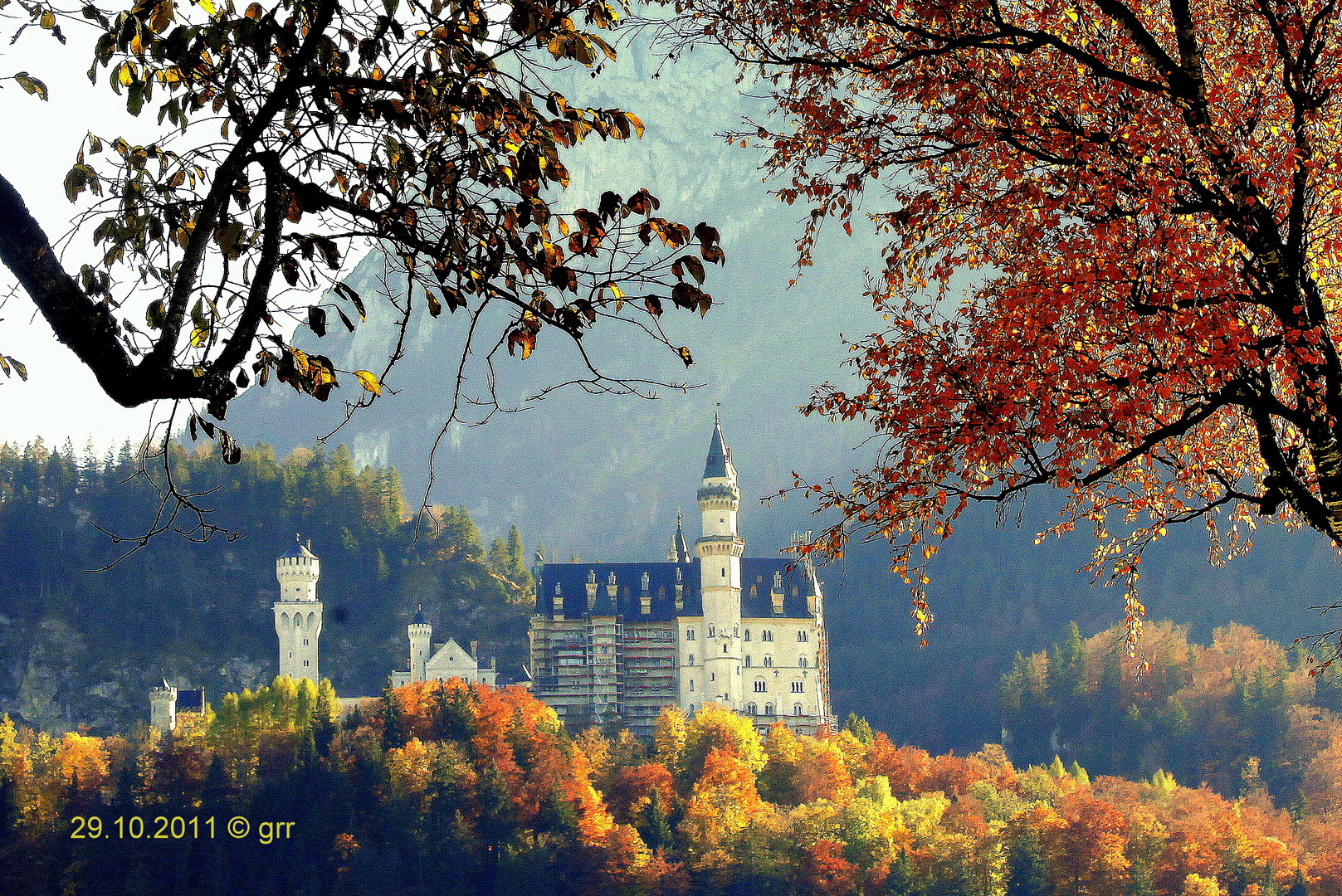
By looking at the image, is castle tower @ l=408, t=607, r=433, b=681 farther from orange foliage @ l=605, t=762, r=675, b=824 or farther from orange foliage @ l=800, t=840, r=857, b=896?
orange foliage @ l=800, t=840, r=857, b=896

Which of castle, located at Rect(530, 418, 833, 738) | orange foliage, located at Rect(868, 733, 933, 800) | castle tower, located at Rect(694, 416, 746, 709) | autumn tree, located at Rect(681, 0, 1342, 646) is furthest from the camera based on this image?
Result: castle, located at Rect(530, 418, 833, 738)

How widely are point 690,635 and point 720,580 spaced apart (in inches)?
199

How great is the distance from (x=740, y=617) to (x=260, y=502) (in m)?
63.4

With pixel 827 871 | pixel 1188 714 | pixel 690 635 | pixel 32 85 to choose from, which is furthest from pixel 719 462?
pixel 32 85

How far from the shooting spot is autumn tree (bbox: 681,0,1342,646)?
32.3 ft

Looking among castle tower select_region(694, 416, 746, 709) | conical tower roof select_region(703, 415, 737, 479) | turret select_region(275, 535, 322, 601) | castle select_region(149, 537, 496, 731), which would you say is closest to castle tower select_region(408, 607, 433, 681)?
castle select_region(149, 537, 496, 731)

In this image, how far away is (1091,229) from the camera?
10.5 meters

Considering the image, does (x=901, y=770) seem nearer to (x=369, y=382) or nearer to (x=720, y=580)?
(x=720, y=580)

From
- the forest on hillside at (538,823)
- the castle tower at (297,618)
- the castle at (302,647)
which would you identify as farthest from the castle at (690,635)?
the castle tower at (297,618)

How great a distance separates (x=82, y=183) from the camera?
8.38 m

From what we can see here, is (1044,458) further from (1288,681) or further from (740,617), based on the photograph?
(1288,681)

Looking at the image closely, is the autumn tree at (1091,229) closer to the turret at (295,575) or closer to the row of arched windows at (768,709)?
the row of arched windows at (768,709)

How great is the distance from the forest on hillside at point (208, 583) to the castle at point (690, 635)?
28.1 m

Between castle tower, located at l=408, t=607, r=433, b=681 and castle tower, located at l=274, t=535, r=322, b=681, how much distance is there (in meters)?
9.45
